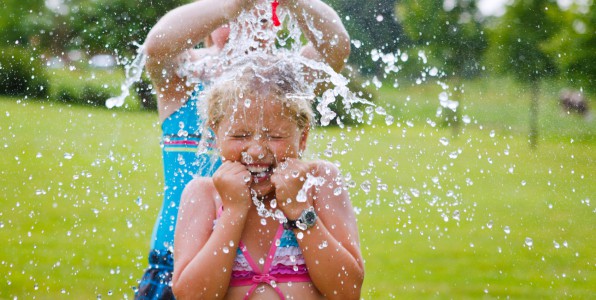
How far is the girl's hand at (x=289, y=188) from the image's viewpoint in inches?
93.0

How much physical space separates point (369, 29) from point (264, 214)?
480 cm

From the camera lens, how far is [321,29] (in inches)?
108

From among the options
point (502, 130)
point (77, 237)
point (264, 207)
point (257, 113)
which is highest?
point (502, 130)

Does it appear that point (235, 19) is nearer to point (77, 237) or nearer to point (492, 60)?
point (77, 237)

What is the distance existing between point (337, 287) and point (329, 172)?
0.37 m

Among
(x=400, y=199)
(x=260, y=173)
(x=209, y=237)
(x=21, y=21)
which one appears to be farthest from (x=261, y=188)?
Answer: (x=21, y=21)

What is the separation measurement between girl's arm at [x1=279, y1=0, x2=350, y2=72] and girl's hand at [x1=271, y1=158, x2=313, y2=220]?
0.59 metres

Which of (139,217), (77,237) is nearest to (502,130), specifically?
(139,217)

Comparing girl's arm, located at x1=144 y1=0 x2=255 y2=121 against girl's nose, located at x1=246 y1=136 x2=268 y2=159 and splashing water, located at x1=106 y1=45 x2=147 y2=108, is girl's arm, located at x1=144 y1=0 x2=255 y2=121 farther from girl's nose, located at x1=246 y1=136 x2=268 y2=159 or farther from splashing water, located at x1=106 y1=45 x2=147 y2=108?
girl's nose, located at x1=246 y1=136 x2=268 y2=159

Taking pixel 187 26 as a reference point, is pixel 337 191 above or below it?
below

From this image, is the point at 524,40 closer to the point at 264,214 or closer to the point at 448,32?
the point at 448,32

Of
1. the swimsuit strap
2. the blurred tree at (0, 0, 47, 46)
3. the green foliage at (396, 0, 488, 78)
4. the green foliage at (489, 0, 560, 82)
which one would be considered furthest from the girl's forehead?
the blurred tree at (0, 0, 47, 46)

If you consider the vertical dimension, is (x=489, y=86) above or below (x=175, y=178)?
above

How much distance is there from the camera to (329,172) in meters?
2.52
